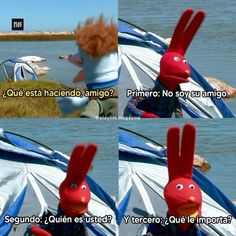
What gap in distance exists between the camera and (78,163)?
522 cm

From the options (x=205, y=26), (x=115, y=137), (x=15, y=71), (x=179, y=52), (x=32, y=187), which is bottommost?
(x=32, y=187)

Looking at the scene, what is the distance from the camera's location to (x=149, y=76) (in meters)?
5.27

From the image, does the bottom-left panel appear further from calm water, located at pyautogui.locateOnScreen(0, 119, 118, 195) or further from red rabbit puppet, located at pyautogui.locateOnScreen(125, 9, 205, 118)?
red rabbit puppet, located at pyautogui.locateOnScreen(125, 9, 205, 118)

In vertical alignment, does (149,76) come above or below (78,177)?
above

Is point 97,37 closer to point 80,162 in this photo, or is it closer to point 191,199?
point 80,162

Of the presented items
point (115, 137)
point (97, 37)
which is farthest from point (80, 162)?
point (97, 37)

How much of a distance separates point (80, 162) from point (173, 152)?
0.44 meters

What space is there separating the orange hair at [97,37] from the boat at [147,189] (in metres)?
0.39

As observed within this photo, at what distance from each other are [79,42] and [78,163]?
0.57 meters

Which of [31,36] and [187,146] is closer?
[187,146]

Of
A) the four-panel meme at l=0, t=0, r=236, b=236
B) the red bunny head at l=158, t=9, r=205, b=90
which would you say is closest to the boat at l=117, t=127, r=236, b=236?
the four-panel meme at l=0, t=0, r=236, b=236

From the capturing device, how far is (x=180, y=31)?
17.1 ft

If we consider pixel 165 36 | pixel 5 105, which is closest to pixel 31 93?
pixel 5 105

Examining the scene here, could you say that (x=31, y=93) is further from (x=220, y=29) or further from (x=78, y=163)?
(x=220, y=29)
